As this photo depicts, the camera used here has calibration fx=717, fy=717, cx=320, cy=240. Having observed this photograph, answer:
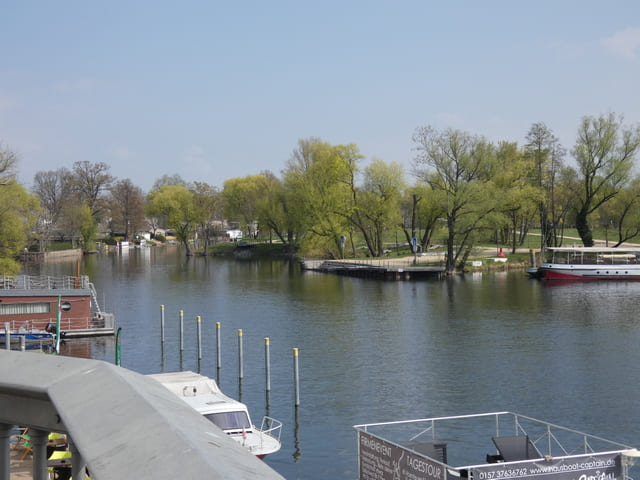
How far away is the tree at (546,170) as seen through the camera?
104m

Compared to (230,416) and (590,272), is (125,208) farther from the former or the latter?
(230,416)

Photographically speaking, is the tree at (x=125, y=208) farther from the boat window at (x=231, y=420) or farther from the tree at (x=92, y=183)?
the boat window at (x=231, y=420)

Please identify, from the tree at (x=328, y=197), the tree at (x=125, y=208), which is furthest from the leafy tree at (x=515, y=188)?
the tree at (x=125, y=208)

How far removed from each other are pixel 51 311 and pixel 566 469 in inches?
1522

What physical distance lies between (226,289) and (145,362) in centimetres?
3766

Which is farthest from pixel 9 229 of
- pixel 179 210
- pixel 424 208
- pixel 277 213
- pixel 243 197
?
pixel 243 197

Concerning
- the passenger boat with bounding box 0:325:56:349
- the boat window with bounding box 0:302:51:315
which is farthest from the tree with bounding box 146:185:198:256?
the passenger boat with bounding box 0:325:56:349

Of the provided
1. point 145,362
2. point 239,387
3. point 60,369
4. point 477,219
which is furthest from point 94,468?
point 477,219

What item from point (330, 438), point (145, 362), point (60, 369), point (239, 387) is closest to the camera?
point (60, 369)

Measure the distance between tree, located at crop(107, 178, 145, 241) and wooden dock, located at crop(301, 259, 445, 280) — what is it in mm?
79904

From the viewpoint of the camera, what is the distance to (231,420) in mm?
24672

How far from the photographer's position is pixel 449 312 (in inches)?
2355

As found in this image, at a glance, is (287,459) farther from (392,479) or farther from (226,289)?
(226,289)

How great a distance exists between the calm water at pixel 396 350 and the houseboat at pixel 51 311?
203 cm
